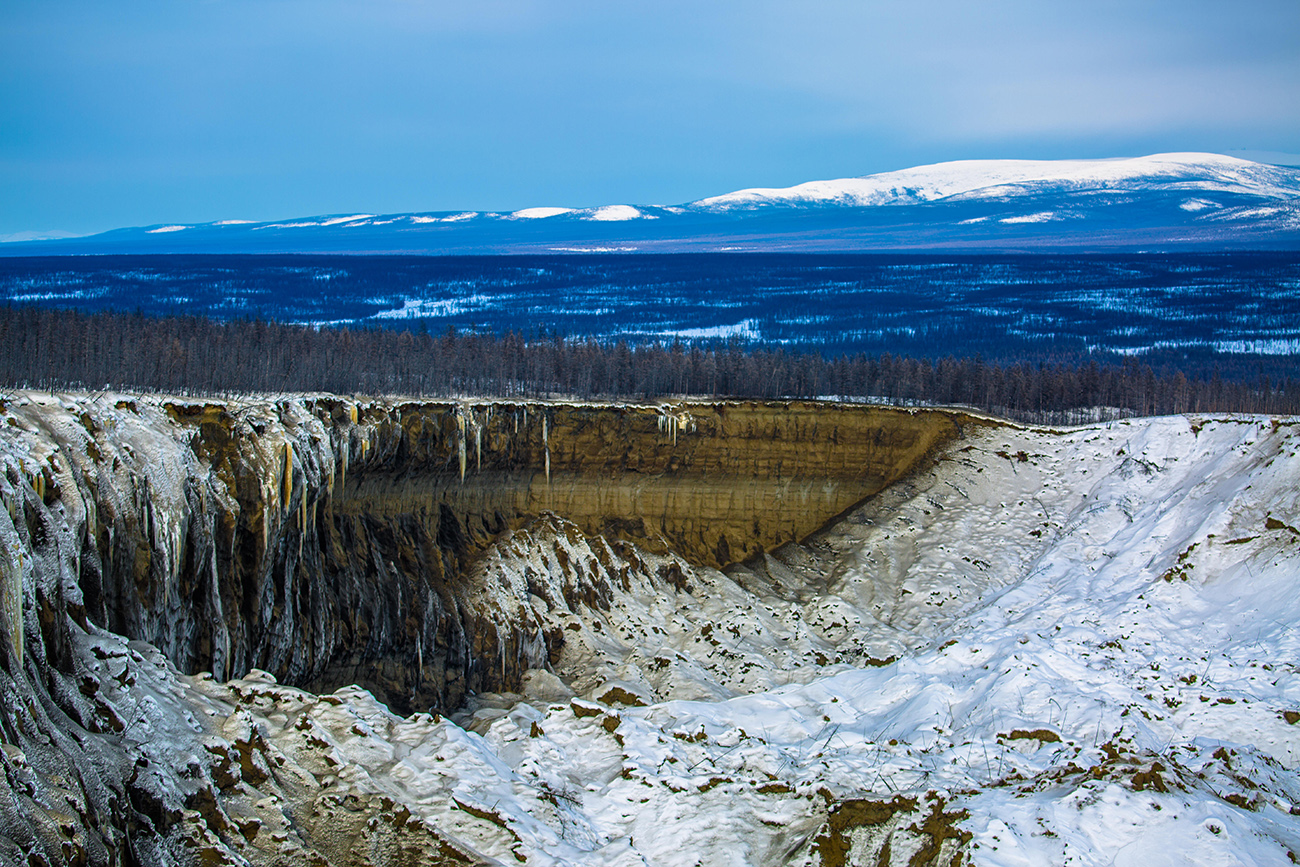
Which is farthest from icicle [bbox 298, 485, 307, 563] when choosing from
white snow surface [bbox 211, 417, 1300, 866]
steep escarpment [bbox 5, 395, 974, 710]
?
white snow surface [bbox 211, 417, 1300, 866]

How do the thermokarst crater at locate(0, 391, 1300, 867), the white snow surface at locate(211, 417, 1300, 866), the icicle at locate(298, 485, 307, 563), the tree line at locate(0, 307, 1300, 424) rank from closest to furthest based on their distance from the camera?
1. the thermokarst crater at locate(0, 391, 1300, 867)
2. the white snow surface at locate(211, 417, 1300, 866)
3. the icicle at locate(298, 485, 307, 563)
4. the tree line at locate(0, 307, 1300, 424)

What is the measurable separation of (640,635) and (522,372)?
133ft

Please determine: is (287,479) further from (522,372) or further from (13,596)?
(522,372)

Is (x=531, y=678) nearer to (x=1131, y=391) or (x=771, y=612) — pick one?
(x=771, y=612)

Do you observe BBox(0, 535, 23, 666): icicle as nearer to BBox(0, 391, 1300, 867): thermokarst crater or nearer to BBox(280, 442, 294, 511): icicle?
BBox(0, 391, 1300, 867): thermokarst crater

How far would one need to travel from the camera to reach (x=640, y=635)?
2169 inches

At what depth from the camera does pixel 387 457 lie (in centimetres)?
5544

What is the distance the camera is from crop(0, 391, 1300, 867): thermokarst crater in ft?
80.2

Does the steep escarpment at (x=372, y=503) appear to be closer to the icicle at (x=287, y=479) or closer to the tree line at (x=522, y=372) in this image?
the icicle at (x=287, y=479)

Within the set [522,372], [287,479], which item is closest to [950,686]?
[287,479]

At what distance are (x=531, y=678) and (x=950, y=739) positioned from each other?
23288 millimetres

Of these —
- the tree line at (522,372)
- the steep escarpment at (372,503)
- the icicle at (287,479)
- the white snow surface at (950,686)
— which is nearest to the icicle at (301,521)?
the steep escarpment at (372,503)

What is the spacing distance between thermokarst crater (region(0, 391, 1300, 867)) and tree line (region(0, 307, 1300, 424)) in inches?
586

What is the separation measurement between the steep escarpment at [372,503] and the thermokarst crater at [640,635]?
6.6 inches
